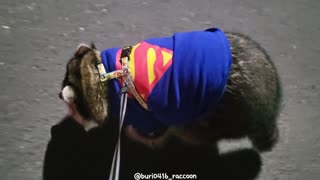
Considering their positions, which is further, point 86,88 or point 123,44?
point 123,44

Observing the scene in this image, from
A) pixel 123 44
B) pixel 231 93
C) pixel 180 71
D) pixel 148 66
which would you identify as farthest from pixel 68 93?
pixel 123 44

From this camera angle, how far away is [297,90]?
2438mm

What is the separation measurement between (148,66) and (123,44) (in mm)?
801

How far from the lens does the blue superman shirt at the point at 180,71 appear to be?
165 centimetres

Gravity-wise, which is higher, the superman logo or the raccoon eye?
the superman logo

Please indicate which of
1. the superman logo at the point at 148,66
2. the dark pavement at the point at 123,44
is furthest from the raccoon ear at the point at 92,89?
the dark pavement at the point at 123,44

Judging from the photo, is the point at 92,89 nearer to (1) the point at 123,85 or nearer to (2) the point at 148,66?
(1) the point at 123,85

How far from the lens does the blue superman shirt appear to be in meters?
1.65

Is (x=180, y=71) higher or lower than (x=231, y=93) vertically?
higher

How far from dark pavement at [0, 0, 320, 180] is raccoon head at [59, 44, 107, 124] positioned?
1.46 ft

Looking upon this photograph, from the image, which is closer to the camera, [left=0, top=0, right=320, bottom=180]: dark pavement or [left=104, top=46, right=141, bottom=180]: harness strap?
[left=104, top=46, right=141, bottom=180]: harness strap

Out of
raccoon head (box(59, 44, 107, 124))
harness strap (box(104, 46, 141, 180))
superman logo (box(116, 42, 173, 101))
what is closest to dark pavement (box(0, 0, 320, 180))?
raccoon head (box(59, 44, 107, 124))

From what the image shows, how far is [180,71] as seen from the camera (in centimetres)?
165

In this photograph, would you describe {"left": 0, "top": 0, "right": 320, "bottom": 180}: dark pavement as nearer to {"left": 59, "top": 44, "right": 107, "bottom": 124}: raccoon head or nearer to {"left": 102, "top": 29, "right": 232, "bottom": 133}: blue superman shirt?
{"left": 59, "top": 44, "right": 107, "bottom": 124}: raccoon head
